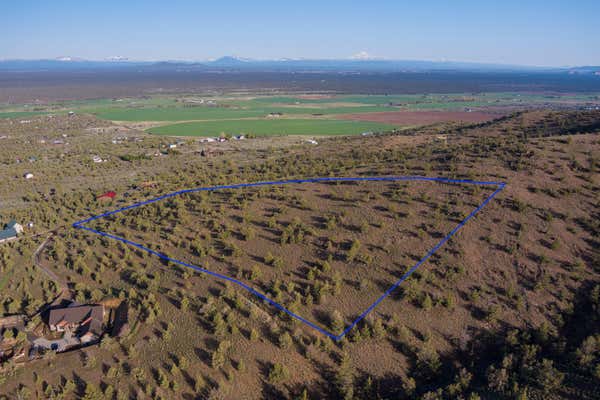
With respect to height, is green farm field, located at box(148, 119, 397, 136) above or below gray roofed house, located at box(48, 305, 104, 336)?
above

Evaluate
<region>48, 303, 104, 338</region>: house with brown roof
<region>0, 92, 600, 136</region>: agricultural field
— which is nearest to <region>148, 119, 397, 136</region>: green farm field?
<region>0, 92, 600, 136</region>: agricultural field

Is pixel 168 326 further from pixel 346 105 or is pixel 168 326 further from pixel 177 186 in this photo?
pixel 346 105

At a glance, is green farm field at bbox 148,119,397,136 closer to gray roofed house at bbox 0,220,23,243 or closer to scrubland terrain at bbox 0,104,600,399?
scrubland terrain at bbox 0,104,600,399

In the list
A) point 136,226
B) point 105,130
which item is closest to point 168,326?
point 136,226

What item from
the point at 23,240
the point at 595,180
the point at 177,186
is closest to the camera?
the point at 595,180

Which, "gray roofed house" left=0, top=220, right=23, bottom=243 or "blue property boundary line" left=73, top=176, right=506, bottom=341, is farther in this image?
"gray roofed house" left=0, top=220, right=23, bottom=243

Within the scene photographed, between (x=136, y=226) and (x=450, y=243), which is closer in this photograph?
(x=450, y=243)

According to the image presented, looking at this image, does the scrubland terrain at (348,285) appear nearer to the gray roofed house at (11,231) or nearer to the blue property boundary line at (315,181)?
the blue property boundary line at (315,181)
